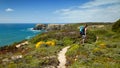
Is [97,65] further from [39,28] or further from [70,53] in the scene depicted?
[39,28]

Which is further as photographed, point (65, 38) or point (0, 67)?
point (65, 38)

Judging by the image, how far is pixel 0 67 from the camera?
51.9ft

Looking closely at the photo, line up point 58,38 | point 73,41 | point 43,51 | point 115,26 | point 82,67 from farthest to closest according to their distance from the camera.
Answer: point 115,26, point 58,38, point 73,41, point 43,51, point 82,67

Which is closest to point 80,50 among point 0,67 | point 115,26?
point 0,67

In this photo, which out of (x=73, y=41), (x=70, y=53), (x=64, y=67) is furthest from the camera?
(x=73, y=41)

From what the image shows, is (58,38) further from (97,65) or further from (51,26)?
(51,26)

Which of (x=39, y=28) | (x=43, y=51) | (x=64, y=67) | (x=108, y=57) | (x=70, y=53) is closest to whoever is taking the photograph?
(x=64, y=67)

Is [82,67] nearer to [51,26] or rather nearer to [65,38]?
[65,38]

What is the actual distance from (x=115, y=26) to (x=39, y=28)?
124 m

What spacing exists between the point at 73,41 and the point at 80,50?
10.2 meters

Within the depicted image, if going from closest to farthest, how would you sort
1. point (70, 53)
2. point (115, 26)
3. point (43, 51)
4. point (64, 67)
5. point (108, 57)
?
point (64, 67) → point (108, 57) → point (70, 53) → point (43, 51) → point (115, 26)

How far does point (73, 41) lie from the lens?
31844 mm

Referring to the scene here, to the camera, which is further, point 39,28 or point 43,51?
point 39,28

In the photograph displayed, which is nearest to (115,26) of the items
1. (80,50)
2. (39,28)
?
(80,50)
